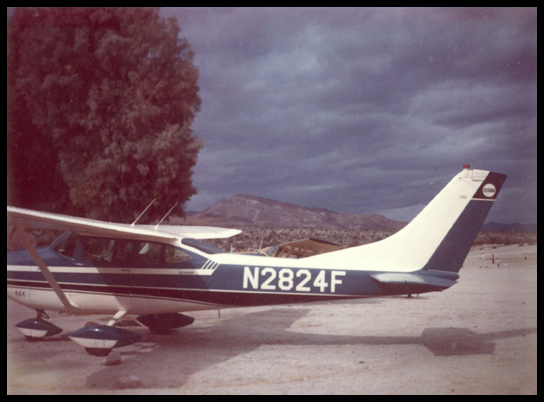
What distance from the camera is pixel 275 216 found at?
32.5 meters

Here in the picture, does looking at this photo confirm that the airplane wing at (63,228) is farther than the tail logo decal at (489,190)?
No

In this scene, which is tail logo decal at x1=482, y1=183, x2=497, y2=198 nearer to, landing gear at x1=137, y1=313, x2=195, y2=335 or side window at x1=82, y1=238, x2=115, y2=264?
landing gear at x1=137, y1=313, x2=195, y2=335

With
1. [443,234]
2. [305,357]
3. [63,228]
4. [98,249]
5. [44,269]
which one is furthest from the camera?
[98,249]

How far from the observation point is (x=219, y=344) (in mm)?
7344

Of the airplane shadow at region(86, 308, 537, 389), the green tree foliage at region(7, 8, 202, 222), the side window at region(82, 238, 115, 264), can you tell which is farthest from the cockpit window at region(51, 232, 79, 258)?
the green tree foliage at region(7, 8, 202, 222)

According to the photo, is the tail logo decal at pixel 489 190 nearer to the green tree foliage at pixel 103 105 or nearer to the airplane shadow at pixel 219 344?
the airplane shadow at pixel 219 344

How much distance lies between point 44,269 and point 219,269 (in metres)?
2.65

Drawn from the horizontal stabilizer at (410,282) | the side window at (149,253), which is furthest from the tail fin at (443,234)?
the side window at (149,253)

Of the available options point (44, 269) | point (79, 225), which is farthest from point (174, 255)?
point (44, 269)

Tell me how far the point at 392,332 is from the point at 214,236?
3.83 metres

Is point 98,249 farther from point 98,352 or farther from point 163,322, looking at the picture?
point 163,322

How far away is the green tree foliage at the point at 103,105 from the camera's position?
13922 millimetres

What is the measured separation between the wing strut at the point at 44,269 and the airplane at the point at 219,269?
0.05 ft
